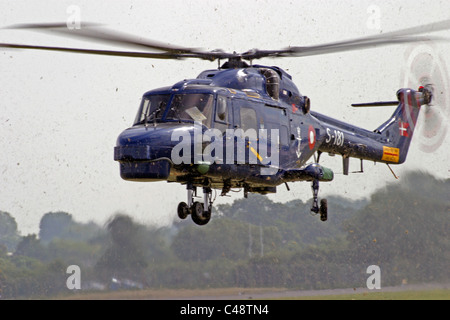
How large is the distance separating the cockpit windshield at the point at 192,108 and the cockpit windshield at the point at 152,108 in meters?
0.20

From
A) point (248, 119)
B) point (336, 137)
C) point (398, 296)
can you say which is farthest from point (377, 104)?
point (248, 119)

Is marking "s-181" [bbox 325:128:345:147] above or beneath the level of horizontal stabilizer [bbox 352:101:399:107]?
beneath

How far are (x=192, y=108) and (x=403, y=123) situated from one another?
8.62 metres

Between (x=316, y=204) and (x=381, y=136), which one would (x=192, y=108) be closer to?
(x=316, y=204)

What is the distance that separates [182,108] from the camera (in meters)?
15.0

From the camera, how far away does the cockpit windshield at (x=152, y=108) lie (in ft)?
49.5

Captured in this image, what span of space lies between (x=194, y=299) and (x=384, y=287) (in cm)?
520

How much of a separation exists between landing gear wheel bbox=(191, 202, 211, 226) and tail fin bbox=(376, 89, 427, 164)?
7.15m

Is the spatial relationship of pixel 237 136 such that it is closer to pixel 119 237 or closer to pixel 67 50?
pixel 67 50

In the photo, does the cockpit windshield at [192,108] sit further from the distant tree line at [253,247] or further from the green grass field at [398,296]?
the green grass field at [398,296]

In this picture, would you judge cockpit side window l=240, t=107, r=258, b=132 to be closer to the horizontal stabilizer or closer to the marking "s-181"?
the marking "s-181"

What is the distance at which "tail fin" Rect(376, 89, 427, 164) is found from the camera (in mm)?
21281

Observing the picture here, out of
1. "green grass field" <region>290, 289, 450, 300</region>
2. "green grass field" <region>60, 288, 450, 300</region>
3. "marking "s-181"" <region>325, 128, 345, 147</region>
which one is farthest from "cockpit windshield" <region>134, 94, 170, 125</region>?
"green grass field" <region>290, 289, 450, 300</region>
